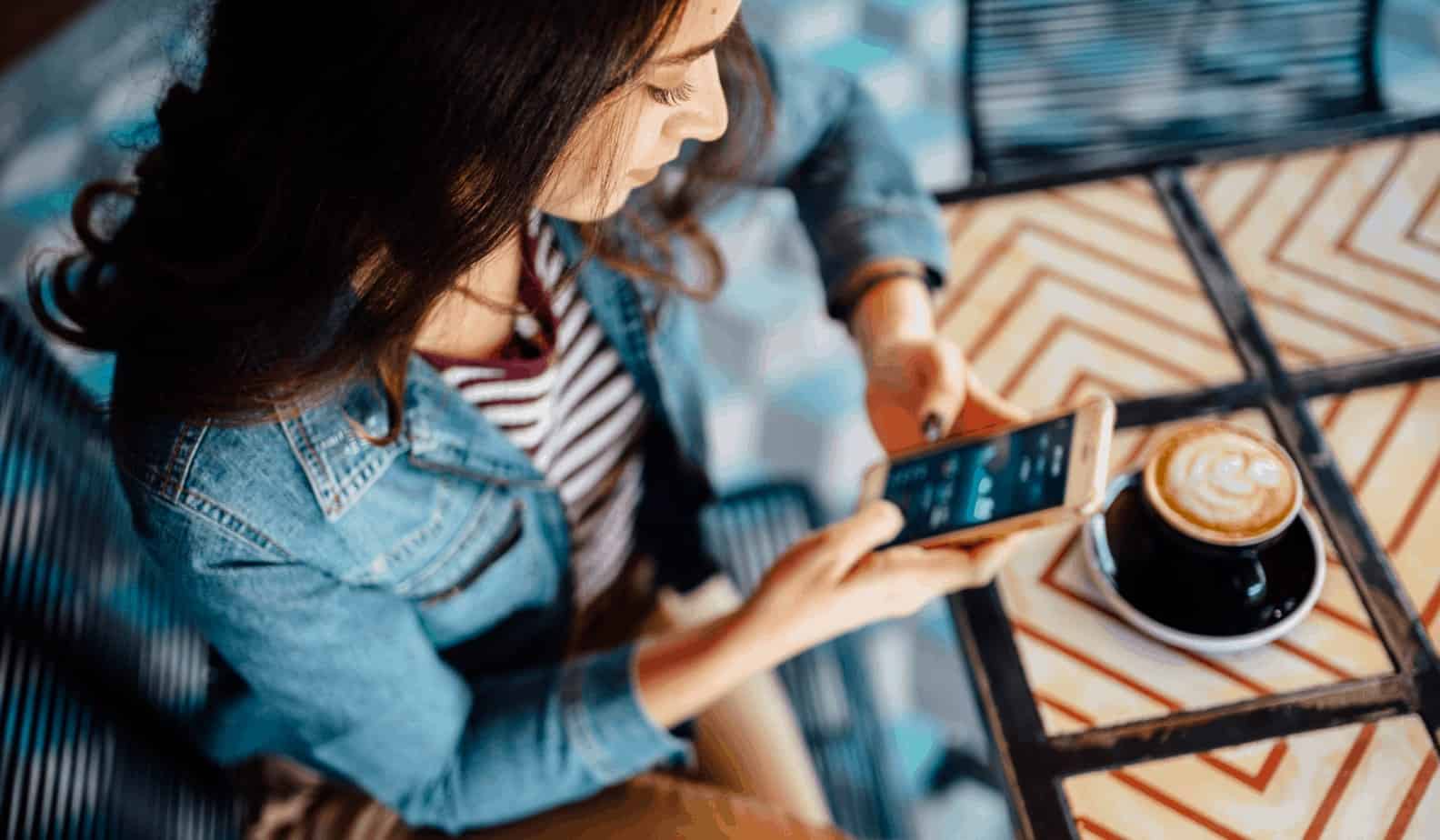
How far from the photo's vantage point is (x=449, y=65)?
575mm

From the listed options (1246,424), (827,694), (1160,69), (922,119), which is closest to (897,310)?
(1246,424)

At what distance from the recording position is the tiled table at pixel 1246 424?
2.50 ft

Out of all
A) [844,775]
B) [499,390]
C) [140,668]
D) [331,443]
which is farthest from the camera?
[844,775]

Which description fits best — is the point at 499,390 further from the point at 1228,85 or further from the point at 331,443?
the point at 1228,85

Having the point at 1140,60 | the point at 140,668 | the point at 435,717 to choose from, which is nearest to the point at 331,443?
the point at 435,717

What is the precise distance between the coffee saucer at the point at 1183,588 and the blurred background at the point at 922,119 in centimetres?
19

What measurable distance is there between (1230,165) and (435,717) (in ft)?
2.90

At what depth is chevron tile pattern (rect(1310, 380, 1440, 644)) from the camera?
0.83 metres

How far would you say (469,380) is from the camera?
0.88 m

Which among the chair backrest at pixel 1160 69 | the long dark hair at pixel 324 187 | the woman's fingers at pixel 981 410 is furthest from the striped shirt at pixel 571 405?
the chair backrest at pixel 1160 69

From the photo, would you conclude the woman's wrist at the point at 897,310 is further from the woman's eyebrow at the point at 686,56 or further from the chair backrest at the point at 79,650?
the chair backrest at the point at 79,650

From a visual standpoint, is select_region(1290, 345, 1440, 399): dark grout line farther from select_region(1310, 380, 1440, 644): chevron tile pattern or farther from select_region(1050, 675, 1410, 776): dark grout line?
select_region(1050, 675, 1410, 776): dark grout line

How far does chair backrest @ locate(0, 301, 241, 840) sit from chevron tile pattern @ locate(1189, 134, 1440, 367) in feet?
3.33

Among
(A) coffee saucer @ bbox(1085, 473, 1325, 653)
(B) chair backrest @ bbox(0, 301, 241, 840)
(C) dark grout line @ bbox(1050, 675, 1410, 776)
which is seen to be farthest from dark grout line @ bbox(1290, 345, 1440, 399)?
(B) chair backrest @ bbox(0, 301, 241, 840)
